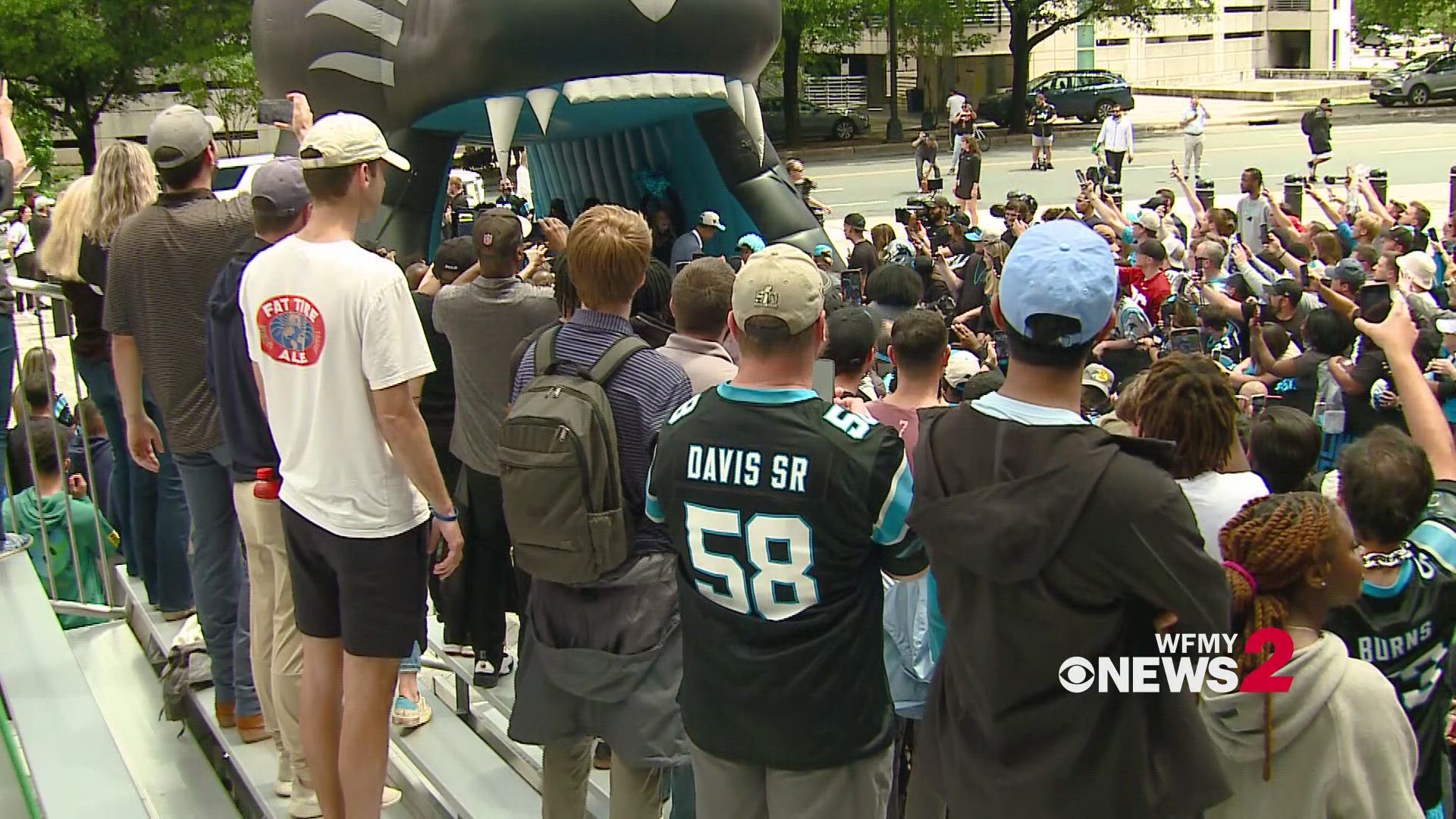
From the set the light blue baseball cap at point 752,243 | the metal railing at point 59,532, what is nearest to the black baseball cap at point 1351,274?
the light blue baseball cap at point 752,243

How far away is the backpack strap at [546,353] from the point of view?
3021mm

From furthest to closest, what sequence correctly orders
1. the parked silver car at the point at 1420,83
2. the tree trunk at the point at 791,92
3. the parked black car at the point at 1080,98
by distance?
the parked black car at the point at 1080,98, the parked silver car at the point at 1420,83, the tree trunk at the point at 791,92

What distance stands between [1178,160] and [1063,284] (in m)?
22.6

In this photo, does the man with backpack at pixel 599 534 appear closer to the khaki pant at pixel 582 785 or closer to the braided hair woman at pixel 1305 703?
the khaki pant at pixel 582 785

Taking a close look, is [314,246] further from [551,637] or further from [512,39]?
[512,39]

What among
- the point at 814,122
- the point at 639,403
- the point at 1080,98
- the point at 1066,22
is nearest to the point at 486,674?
the point at 639,403

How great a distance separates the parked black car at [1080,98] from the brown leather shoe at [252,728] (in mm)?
A: 29109

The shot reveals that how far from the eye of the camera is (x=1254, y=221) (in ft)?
37.4

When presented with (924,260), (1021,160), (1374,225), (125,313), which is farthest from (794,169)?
(1021,160)

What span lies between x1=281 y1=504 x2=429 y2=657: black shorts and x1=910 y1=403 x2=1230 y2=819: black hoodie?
1.32m

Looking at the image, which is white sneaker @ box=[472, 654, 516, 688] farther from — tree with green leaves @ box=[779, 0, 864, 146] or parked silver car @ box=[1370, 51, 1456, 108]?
parked silver car @ box=[1370, 51, 1456, 108]

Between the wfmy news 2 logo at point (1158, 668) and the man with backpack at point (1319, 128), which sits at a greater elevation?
the man with backpack at point (1319, 128)

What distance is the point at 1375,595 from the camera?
2.60 metres

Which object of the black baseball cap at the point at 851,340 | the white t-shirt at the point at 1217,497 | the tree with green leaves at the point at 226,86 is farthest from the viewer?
the tree with green leaves at the point at 226,86
